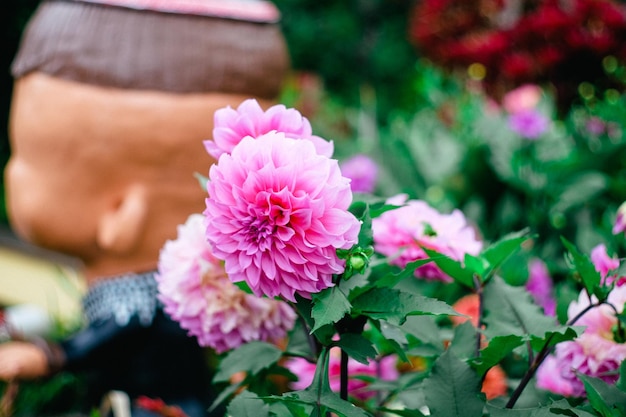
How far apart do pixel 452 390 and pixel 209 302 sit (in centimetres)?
30

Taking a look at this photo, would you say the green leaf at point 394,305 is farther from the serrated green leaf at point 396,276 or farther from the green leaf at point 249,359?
the green leaf at point 249,359

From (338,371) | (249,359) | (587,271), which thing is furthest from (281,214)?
(338,371)

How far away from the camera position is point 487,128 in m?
2.12

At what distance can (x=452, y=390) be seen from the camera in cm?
69

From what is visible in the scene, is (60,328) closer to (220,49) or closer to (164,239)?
(164,239)

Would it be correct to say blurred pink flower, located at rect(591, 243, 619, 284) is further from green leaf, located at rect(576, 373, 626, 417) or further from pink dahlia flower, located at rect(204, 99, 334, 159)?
pink dahlia flower, located at rect(204, 99, 334, 159)

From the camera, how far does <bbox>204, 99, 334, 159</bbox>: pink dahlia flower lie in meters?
0.69

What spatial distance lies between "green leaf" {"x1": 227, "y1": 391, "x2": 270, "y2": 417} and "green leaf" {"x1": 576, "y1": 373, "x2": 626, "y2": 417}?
1.03 feet

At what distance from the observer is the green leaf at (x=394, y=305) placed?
623 millimetres

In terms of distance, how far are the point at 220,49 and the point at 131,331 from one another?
1.94 feet

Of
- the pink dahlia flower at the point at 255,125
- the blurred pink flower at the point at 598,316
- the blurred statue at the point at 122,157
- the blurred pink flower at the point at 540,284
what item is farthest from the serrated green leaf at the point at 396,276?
the blurred pink flower at the point at 540,284

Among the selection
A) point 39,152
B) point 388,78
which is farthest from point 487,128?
point 388,78

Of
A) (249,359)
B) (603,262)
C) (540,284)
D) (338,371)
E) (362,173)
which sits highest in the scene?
(603,262)

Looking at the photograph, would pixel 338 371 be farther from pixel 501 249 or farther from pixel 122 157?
pixel 122 157
